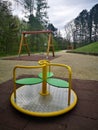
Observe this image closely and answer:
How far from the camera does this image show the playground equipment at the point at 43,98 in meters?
2.01

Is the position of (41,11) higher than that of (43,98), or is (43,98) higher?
(41,11)

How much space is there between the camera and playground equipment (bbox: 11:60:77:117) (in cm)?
201

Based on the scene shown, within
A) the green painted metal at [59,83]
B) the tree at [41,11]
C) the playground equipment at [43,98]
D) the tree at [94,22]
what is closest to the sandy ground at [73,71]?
the playground equipment at [43,98]

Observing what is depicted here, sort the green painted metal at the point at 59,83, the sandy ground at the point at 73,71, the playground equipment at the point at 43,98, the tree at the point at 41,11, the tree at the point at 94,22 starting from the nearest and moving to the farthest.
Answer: the playground equipment at the point at 43,98, the green painted metal at the point at 59,83, the sandy ground at the point at 73,71, the tree at the point at 41,11, the tree at the point at 94,22

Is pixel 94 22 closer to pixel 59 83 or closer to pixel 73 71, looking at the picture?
pixel 73 71

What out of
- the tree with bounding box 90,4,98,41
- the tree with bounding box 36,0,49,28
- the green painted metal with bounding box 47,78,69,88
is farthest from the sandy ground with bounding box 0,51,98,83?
the tree with bounding box 90,4,98,41

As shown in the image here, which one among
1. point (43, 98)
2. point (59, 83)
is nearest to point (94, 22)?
point (59, 83)

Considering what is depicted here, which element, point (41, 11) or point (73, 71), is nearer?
point (73, 71)

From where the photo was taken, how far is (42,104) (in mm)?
2205

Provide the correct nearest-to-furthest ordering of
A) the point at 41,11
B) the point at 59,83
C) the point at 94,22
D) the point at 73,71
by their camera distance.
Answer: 1. the point at 59,83
2. the point at 73,71
3. the point at 41,11
4. the point at 94,22

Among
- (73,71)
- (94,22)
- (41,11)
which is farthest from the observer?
(94,22)

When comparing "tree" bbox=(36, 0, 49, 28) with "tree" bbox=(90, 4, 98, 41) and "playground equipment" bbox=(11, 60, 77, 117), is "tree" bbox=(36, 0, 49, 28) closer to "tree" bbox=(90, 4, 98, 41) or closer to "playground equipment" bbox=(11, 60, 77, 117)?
"tree" bbox=(90, 4, 98, 41)

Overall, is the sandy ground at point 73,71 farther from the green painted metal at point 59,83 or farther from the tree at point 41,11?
the tree at point 41,11

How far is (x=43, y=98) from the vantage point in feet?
7.98
